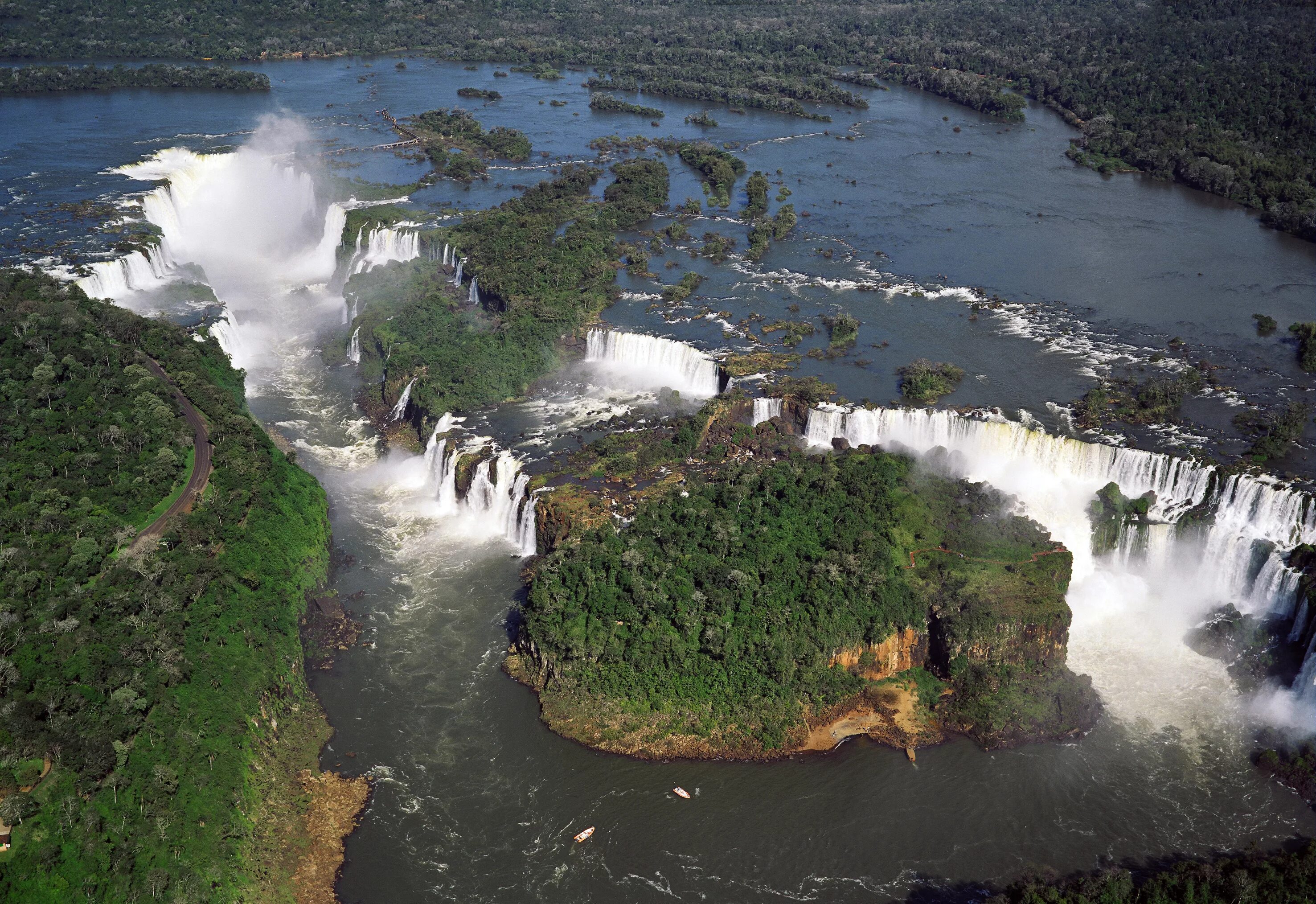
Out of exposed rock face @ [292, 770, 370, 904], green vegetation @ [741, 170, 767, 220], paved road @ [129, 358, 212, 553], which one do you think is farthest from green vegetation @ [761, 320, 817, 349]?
exposed rock face @ [292, 770, 370, 904]

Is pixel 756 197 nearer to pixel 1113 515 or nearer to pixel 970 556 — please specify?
pixel 1113 515

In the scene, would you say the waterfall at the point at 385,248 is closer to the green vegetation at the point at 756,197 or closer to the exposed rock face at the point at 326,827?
the green vegetation at the point at 756,197

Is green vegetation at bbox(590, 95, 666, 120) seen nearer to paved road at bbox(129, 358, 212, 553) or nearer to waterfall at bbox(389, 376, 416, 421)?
waterfall at bbox(389, 376, 416, 421)

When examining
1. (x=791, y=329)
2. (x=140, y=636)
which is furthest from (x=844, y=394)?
(x=140, y=636)

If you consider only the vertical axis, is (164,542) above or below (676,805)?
above

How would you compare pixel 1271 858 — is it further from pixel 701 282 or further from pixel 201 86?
pixel 201 86

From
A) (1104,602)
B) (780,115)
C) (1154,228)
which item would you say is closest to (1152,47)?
(780,115)
